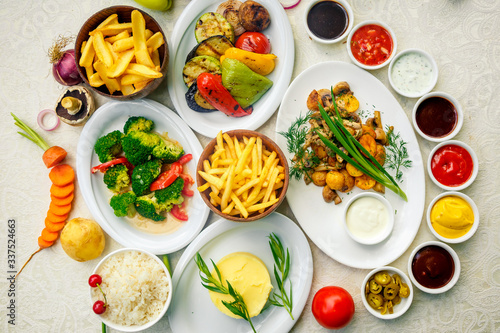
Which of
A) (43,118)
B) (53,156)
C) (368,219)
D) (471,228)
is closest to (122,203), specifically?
(53,156)

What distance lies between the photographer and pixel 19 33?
2.96m

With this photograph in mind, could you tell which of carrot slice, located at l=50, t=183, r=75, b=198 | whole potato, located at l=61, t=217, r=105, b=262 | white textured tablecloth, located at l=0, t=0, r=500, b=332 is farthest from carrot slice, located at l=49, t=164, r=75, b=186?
whole potato, located at l=61, t=217, r=105, b=262

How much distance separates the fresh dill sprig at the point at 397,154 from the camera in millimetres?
2555

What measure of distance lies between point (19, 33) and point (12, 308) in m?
2.19

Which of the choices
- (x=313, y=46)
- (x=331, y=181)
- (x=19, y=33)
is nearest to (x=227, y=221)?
(x=331, y=181)

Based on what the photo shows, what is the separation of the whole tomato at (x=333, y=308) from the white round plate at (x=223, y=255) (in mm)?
123

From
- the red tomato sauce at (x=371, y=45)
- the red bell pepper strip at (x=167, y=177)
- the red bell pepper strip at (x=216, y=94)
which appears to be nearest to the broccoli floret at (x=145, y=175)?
the red bell pepper strip at (x=167, y=177)

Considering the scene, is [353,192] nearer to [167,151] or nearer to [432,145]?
[432,145]

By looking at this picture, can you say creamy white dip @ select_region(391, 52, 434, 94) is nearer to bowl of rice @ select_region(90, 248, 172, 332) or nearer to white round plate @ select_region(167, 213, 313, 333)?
white round plate @ select_region(167, 213, 313, 333)

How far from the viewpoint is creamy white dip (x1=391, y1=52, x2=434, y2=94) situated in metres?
2.57

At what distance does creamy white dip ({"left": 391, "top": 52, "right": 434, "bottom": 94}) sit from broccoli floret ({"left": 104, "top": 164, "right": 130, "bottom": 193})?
2011 millimetres

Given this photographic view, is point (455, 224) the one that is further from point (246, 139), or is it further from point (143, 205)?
point (143, 205)

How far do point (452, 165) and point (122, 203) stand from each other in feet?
7.59

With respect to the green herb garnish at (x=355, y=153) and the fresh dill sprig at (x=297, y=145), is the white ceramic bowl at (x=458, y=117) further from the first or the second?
the fresh dill sprig at (x=297, y=145)
